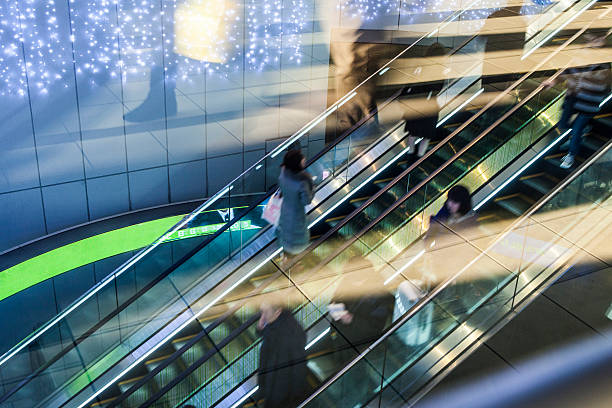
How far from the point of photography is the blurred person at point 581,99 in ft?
21.3

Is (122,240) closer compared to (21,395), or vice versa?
(21,395)

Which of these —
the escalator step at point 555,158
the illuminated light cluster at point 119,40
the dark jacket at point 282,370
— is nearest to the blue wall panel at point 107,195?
the illuminated light cluster at point 119,40

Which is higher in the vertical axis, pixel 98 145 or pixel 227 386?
pixel 98 145

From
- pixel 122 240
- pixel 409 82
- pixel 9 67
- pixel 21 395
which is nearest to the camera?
pixel 21 395

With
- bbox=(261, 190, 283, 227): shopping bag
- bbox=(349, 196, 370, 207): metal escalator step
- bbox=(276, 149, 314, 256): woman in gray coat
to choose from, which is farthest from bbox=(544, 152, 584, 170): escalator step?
bbox=(261, 190, 283, 227): shopping bag

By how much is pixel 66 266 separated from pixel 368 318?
16.0 ft

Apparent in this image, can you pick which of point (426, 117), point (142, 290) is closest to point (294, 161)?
point (142, 290)

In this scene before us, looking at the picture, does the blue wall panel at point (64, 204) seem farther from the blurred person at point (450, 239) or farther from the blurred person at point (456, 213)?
the blurred person at point (456, 213)

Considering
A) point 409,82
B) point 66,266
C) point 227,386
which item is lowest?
point 66,266

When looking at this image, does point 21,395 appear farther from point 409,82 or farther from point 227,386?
point 409,82

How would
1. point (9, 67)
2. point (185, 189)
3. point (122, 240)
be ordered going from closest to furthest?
point (9, 67)
point (122, 240)
point (185, 189)

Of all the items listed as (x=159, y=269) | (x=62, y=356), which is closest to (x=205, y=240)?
(x=159, y=269)

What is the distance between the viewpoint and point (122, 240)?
912cm

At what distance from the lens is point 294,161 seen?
5430mm
